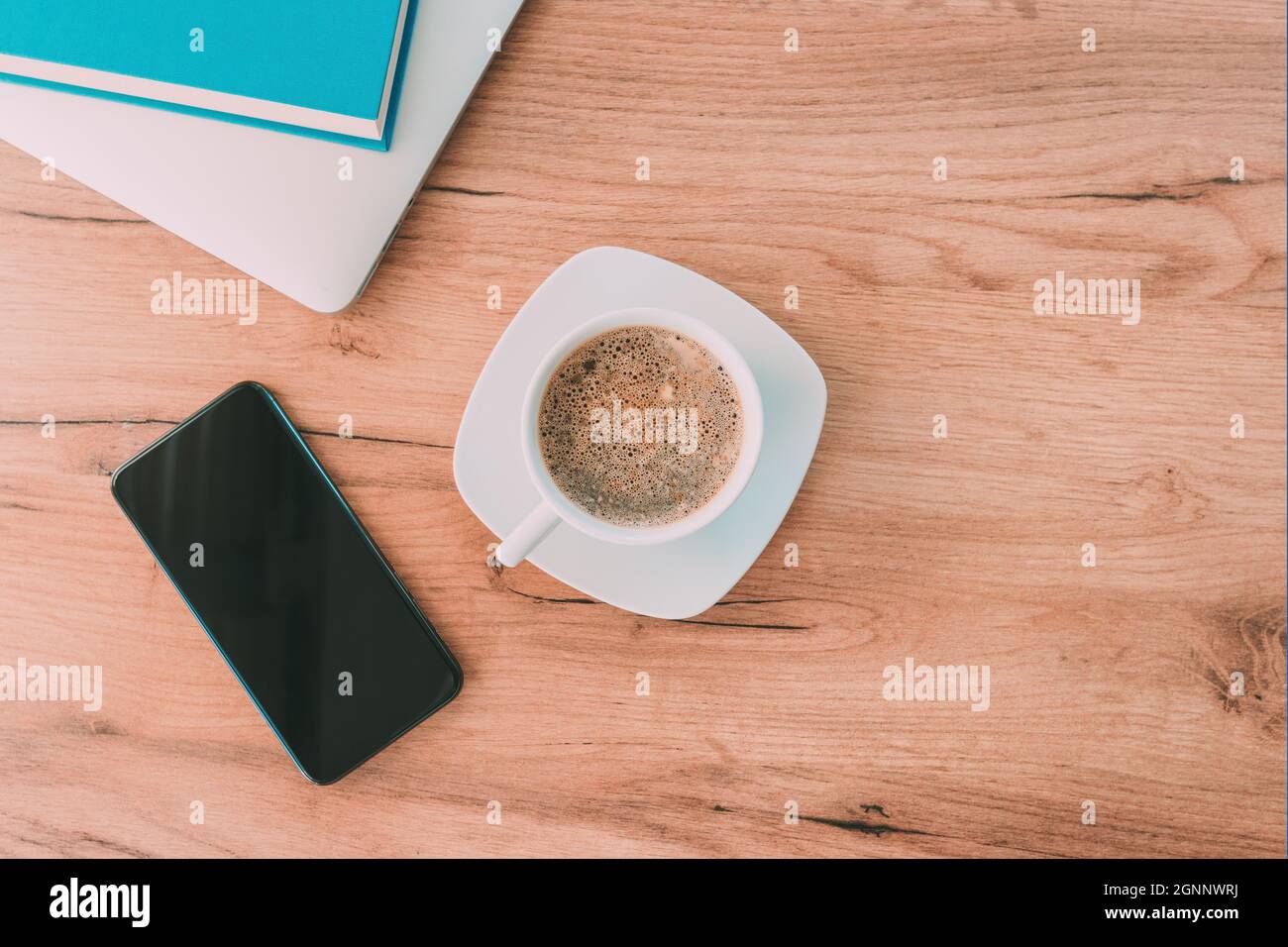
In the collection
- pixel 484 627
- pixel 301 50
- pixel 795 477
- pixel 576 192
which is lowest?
pixel 484 627

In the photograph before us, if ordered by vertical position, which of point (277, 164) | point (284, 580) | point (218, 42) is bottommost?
point (284, 580)

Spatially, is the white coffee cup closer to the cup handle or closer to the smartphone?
the cup handle

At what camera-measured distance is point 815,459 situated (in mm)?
791

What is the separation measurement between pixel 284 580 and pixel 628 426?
1.32ft

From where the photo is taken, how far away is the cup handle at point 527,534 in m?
0.63

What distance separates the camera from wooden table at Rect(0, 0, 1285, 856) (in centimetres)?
78

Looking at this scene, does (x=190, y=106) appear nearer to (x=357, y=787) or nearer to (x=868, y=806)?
(x=357, y=787)

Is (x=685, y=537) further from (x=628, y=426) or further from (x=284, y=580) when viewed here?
(x=284, y=580)

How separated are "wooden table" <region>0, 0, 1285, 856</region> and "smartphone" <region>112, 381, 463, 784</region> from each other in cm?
3

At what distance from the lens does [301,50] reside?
71 centimetres

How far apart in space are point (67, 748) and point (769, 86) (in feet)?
3.33

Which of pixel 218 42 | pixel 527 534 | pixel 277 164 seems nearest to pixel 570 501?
pixel 527 534

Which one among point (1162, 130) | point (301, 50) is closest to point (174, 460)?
point (301, 50)

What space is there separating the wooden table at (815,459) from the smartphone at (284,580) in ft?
0.09
